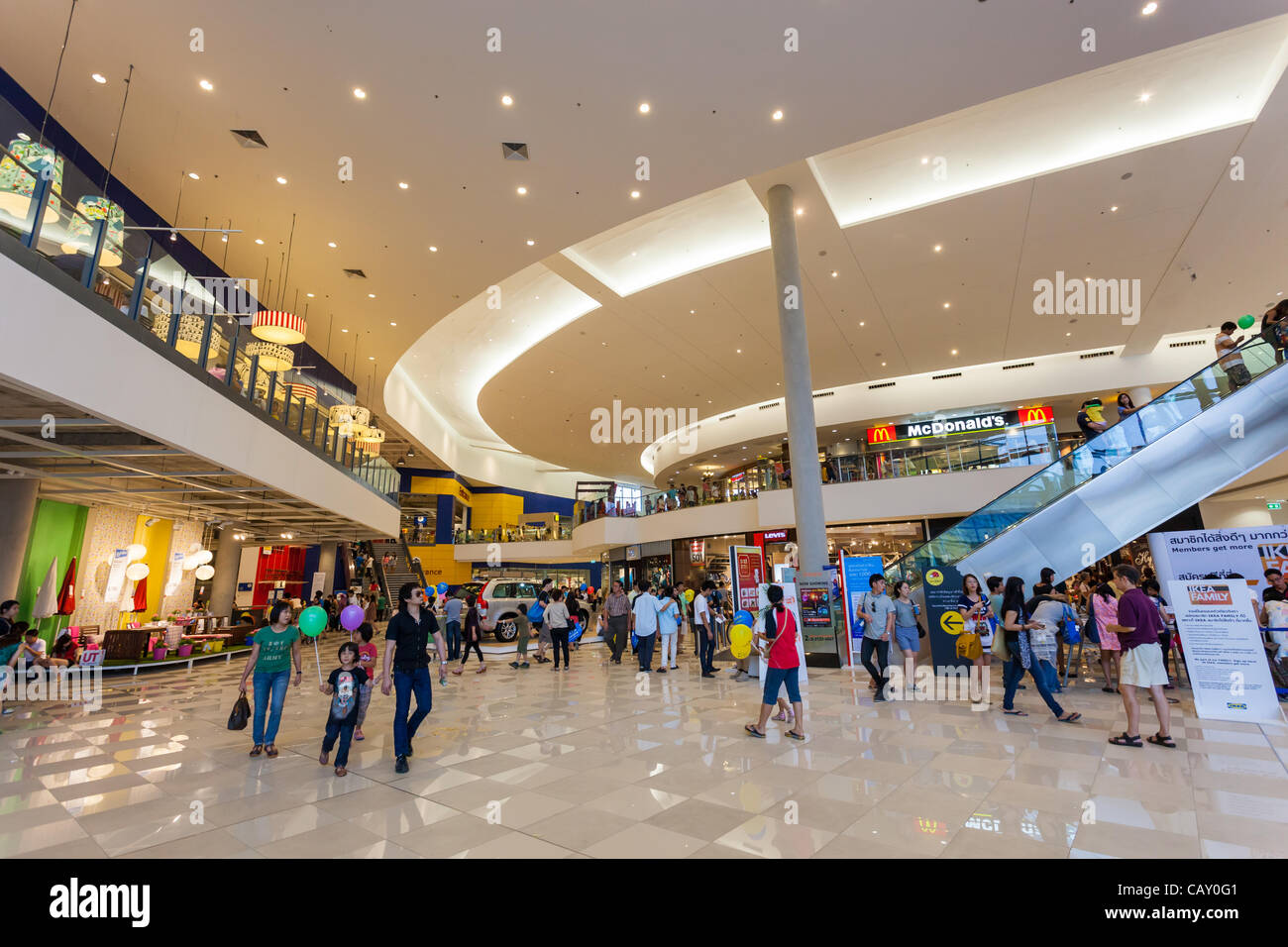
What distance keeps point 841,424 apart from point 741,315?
28.8ft

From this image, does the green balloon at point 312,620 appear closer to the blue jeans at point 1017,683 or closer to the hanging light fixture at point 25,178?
the hanging light fixture at point 25,178

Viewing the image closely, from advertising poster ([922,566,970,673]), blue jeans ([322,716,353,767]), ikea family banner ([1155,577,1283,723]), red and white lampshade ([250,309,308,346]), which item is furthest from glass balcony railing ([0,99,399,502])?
ikea family banner ([1155,577,1283,723])

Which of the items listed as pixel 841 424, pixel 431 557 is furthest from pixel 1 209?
pixel 431 557

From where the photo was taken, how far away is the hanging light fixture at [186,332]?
7.01m

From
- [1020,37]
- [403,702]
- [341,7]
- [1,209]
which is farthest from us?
[1020,37]

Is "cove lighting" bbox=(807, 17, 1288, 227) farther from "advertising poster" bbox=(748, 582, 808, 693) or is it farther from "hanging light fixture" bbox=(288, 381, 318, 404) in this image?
"hanging light fixture" bbox=(288, 381, 318, 404)

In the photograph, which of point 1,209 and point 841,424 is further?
point 841,424

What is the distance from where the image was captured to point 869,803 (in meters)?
3.47

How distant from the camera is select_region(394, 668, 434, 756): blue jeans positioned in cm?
448

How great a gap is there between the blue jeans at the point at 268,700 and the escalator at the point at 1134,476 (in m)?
9.43

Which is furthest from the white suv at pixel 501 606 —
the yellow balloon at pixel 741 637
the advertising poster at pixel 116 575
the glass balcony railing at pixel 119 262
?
the yellow balloon at pixel 741 637

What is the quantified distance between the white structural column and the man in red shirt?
5.48 meters

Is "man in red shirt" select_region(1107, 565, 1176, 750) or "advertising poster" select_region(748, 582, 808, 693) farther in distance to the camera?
"advertising poster" select_region(748, 582, 808, 693)
